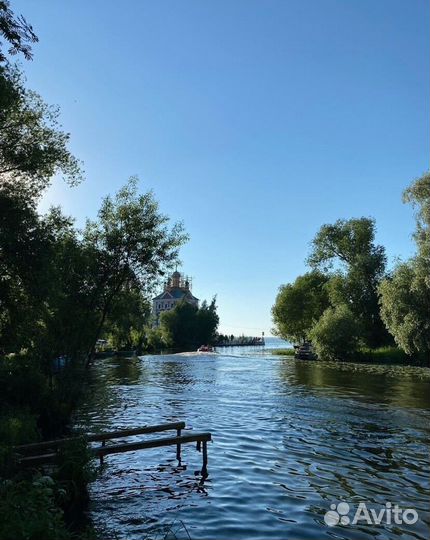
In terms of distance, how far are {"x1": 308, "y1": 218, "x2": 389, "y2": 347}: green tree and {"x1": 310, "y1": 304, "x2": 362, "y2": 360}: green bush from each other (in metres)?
2.76

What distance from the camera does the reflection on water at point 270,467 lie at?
10.1 metres

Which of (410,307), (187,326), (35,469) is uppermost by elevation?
(187,326)

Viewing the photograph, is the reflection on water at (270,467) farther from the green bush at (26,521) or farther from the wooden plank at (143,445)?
the green bush at (26,521)

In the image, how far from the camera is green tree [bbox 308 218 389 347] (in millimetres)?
74250

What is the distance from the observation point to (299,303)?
311ft

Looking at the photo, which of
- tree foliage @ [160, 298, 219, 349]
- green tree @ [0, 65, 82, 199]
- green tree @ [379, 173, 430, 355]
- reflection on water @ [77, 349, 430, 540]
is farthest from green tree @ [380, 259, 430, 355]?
tree foliage @ [160, 298, 219, 349]

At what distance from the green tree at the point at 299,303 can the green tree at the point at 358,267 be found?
4.95 meters

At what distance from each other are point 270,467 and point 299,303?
268 ft

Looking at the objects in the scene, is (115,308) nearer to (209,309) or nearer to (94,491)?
(94,491)

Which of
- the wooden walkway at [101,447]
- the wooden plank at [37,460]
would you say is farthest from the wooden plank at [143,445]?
the wooden plank at [37,460]

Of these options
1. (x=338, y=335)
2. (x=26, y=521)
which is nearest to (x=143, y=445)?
(x=26, y=521)

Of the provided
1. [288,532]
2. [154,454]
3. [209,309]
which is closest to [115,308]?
[154,454]

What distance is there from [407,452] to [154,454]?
8593 millimetres

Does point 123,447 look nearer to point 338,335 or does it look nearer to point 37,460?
point 37,460
